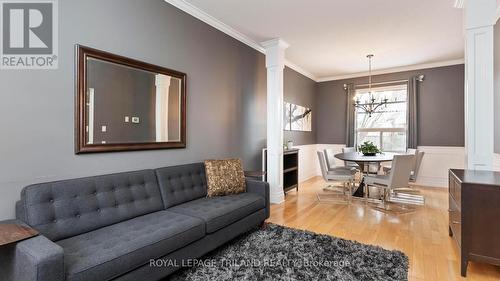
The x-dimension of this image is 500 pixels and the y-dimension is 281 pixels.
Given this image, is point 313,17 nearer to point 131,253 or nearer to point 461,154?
point 131,253

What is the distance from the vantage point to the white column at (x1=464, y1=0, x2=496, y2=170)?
243cm

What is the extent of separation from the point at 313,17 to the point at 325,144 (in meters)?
4.29

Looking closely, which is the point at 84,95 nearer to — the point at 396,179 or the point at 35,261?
the point at 35,261

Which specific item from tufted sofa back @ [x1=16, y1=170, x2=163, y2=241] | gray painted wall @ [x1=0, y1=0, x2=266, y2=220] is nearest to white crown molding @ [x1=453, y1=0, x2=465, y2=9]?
gray painted wall @ [x1=0, y1=0, x2=266, y2=220]

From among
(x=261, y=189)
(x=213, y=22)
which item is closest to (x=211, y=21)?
(x=213, y=22)

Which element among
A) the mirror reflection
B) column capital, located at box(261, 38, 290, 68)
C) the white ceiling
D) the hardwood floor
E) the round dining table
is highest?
the white ceiling

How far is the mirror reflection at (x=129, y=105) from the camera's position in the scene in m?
2.21

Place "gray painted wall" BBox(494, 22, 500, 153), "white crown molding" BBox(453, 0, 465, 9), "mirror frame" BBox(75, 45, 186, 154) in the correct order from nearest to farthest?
"mirror frame" BBox(75, 45, 186, 154), "white crown molding" BBox(453, 0, 465, 9), "gray painted wall" BBox(494, 22, 500, 153)

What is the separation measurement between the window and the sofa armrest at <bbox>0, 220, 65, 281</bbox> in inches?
255

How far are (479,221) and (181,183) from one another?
2.74m

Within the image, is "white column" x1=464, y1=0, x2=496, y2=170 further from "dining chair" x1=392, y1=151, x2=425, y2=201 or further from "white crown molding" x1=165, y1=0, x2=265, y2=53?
"white crown molding" x1=165, y1=0, x2=265, y2=53

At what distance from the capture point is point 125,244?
1.62 m

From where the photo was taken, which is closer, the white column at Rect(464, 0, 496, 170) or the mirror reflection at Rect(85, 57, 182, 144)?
the mirror reflection at Rect(85, 57, 182, 144)

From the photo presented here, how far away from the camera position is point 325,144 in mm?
7023
